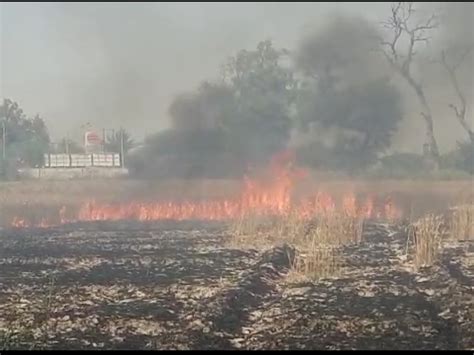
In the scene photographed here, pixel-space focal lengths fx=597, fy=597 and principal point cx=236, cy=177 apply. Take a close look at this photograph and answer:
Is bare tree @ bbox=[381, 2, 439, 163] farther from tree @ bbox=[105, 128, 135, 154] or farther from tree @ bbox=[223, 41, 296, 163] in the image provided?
tree @ bbox=[105, 128, 135, 154]

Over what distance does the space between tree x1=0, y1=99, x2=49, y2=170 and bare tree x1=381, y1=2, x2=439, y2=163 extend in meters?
2.00

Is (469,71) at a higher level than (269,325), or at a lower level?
higher

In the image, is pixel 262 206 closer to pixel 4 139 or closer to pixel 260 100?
pixel 260 100

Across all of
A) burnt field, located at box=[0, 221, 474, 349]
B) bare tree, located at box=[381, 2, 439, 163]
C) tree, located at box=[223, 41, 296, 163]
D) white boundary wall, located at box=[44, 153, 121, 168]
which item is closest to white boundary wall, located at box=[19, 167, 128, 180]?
white boundary wall, located at box=[44, 153, 121, 168]

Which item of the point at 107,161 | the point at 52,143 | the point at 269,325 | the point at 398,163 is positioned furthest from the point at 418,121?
the point at 52,143

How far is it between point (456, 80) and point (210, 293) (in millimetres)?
1824

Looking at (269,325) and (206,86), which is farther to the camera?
(206,86)

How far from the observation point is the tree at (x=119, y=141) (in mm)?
3373

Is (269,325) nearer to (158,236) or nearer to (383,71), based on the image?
(158,236)

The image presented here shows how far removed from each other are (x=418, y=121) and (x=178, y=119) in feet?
4.41

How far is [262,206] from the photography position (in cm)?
336

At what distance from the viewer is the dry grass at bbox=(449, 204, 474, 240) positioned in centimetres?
331

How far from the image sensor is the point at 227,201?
134 inches

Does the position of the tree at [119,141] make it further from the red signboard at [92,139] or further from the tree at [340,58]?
the tree at [340,58]
